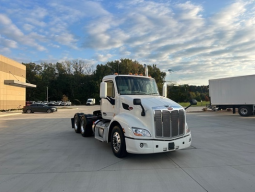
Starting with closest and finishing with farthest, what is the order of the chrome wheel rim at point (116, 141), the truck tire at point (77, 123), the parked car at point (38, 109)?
the chrome wheel rim at point (116, 141), the truck tire at point (77, 123), the parked car at point (38, 109)

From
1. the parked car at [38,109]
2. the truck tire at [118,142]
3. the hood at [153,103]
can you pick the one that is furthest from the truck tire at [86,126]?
the parked car at [38,109]

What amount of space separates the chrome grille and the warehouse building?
123 feet

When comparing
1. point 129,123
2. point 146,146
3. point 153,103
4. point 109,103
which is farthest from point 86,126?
point 146,146

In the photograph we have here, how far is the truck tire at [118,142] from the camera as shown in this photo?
6348 millimetres

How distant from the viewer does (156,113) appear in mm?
6012

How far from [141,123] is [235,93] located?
18.6 meters

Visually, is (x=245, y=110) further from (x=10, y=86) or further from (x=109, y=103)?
(x=10, y=86)

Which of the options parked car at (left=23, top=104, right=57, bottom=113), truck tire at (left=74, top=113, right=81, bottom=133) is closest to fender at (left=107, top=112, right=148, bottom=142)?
truck tire at (left=74, top=113, right=81, bottom=133)

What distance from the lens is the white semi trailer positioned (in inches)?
805

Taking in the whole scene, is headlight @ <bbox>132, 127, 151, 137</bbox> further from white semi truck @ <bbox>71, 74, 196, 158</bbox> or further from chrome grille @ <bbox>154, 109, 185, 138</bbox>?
chrome grille @ <bbox>154, 109, 185, 138</bbox>

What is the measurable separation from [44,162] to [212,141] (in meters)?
6.83

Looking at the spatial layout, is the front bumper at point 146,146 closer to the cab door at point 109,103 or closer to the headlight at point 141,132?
the headlight at point 141,132

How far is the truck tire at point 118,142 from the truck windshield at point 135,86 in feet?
4.39

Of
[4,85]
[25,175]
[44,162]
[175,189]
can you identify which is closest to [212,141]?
[175,189]
